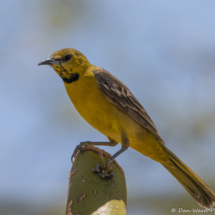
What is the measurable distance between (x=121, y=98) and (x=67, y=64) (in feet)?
3.32

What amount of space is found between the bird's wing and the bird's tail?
537mm

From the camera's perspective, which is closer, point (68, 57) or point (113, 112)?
point (113, 112)

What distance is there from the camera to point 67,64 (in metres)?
5.18

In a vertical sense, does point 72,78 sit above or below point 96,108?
above

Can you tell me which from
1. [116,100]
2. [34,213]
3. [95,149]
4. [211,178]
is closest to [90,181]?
[95,149]

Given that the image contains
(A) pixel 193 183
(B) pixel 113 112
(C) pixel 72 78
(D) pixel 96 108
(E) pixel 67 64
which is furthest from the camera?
(A) pixel 193 183

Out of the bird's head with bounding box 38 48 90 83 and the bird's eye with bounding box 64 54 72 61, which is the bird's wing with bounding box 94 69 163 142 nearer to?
the bird's head with bounding box 38 48 90 83

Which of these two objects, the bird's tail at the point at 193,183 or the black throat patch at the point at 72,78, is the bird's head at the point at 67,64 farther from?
the bird's tail at the point at 193,183

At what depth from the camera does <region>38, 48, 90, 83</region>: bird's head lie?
5094 millimetres

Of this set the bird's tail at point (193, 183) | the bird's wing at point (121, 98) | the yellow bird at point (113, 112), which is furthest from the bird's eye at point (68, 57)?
the bird's tail at point (193, 183)

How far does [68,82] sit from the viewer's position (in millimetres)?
5059

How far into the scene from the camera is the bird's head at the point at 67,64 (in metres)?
5.09

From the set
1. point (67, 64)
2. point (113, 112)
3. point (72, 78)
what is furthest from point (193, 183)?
point (67, 64)

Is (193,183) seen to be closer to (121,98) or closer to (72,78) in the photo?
(121,98)
